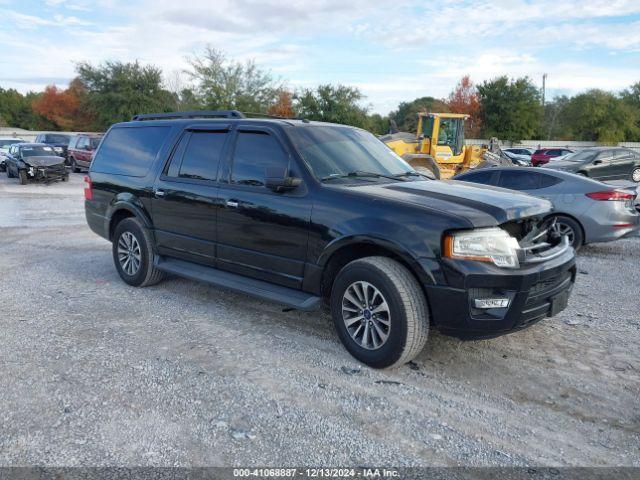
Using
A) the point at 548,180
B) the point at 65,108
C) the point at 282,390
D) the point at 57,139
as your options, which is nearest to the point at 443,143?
the point at 548,180

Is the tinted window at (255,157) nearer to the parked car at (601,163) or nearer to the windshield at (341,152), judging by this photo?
the windshield at (341,152)

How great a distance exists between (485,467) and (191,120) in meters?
4.41

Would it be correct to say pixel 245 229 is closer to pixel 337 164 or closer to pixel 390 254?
pixel 337 164

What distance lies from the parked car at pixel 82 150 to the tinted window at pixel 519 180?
2099 centimetres

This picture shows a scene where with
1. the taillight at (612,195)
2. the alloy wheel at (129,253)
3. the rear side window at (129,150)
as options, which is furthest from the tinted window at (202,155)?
the taillight at (612,195)

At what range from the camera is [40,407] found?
3.42m

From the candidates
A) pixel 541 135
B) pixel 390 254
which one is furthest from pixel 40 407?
pixel 541 135

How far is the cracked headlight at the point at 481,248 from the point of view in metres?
3.62

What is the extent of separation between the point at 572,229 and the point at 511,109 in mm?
54204

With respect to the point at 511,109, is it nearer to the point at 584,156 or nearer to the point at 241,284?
the point at 584,156

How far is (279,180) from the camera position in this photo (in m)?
4.30

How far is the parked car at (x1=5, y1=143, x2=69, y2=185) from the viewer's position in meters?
19.8

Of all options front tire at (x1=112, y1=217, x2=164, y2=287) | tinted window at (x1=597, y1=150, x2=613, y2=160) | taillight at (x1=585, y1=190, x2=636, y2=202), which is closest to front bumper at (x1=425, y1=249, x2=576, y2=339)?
front tire at (x1=112, y1=217, x2=164, y2=287)

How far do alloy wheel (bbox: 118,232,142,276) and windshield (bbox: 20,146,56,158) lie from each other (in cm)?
1656
